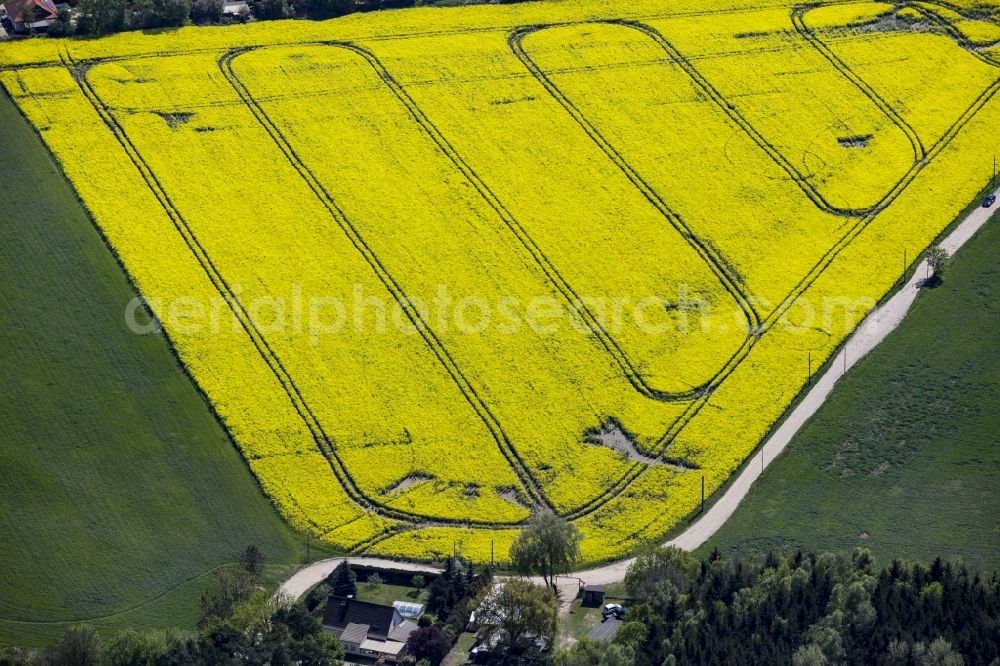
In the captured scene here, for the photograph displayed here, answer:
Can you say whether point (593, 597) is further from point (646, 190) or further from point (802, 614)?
point (646, 190)

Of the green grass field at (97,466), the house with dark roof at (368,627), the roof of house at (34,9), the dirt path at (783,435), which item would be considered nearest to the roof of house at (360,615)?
Answer: the house with dark roof at (368,627)

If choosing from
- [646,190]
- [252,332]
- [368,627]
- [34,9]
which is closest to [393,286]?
[252,332]

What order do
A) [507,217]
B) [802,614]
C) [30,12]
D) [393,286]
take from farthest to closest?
[30,12] < [507,217] < [393,286] < [802,614]

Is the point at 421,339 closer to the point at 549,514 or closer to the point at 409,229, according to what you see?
the point at 409,229

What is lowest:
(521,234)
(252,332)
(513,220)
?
(252,332)

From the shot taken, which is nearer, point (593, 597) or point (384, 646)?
point (384, 646)

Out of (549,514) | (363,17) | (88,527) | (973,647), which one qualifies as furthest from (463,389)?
(363,17)

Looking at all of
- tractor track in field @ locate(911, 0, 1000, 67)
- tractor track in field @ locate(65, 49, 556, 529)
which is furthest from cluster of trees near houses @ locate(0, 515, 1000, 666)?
tractor track in field @ locate(911, 0, 1000, 67)

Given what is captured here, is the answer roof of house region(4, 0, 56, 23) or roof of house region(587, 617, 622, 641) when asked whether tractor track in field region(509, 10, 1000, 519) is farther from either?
roof of house region(4, 0, 56, 23)

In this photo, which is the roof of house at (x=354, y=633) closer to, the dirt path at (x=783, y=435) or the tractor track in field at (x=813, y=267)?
the dirt path at (x=783, y=435)
